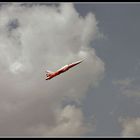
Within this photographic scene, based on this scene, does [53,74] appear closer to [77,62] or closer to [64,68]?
[64,68]

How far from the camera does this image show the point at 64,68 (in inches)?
6816

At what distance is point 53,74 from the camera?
174375mm

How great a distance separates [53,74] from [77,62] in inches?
723

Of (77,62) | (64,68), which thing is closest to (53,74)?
(64,68)

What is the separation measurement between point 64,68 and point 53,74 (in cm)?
699

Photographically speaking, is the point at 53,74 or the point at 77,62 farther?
the point at 53,74

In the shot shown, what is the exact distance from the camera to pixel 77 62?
534ft

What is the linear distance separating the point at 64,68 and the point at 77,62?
12.7 meters
